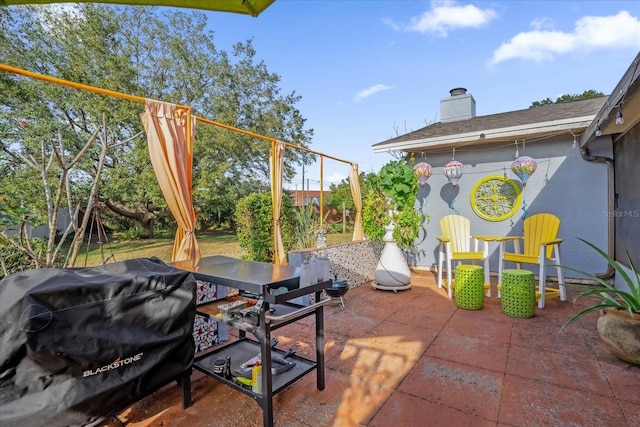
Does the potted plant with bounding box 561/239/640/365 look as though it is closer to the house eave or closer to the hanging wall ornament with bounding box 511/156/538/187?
the hanging wall ornament with bounding box 511/156/538/187

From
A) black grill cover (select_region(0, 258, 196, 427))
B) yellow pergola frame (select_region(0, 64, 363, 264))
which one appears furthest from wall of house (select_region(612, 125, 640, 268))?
black grill cover (select_region(0, 258, 196, 427))

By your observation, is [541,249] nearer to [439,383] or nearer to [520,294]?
[520,294]

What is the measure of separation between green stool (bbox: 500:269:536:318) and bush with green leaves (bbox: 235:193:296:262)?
10.3ft

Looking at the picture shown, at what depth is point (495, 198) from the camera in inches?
219

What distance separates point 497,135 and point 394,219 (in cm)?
221

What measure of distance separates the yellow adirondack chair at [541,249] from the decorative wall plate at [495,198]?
3.09 ft

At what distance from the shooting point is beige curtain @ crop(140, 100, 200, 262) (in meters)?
2.73

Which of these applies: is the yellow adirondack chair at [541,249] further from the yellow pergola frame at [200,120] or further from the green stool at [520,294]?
the yellow pergola frame at [200,120]

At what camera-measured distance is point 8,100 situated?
9000mm

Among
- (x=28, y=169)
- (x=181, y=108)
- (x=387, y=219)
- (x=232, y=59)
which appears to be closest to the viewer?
(x=181, y=108)

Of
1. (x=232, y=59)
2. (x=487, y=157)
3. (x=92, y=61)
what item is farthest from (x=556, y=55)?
(x=92, y=61)

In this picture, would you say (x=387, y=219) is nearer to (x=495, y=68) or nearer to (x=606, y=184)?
(x=606, y=184)

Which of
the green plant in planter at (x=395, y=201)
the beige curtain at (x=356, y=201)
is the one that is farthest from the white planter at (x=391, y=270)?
the beige curtain at (x=356, y=201)

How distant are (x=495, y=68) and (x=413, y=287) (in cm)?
593
